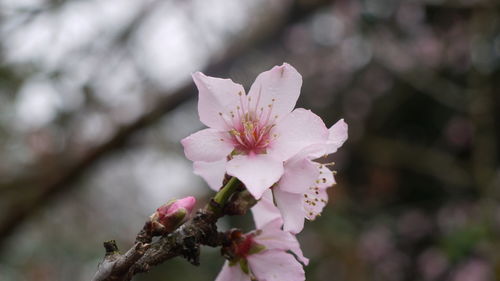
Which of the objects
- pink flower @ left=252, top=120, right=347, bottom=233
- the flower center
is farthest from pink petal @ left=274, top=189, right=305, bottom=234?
the flower center

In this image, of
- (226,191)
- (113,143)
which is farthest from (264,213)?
(113,143)

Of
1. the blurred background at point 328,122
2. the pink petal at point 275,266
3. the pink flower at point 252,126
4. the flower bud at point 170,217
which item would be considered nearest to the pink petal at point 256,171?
the pink flower at point 252,126

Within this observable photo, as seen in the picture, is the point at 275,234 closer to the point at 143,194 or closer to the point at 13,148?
the point at 13,148

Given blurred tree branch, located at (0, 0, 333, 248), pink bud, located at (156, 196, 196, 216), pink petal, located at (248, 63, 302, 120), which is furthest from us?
blurred tree branch, located at (0, 0, 333, 248)

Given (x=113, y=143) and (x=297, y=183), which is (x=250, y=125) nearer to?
(x=297, y=183)

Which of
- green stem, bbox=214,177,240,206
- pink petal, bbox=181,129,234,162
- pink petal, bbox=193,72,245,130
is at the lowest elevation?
green stem, bbox=214,177,240,206

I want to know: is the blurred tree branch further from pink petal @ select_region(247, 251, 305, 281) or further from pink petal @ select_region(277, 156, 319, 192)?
pink petal @ select_region(277, 156, 319, 192)

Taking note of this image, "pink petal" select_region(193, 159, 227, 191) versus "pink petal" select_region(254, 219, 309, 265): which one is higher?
"pink petal" select_region(193, 159, 227, 191)
